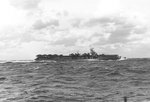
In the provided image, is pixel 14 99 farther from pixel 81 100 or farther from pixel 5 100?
pixel 81 100

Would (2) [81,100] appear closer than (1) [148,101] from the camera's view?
No

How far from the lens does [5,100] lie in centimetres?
2509

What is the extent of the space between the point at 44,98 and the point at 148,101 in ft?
32.4

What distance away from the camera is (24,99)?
84.1 ft

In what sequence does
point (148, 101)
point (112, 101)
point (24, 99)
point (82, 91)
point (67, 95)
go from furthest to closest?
point (82, 91) < point (67, 95) < point (24, 99) < point (112, 101) < point (148, 101)

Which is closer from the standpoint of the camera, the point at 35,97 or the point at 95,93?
the point at 35,97

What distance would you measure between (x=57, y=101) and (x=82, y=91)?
5979 millimetres

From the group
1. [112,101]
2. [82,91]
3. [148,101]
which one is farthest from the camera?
[82,91]

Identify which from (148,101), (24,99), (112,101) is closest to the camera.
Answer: (148,101)

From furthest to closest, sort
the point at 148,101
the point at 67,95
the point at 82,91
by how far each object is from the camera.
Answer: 1. the point at 82,91
2. the point at 67,95
3. the point at 148,101

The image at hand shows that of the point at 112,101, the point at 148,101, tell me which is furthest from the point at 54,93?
the point at 148,101

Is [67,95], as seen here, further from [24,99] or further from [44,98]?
[24,99]

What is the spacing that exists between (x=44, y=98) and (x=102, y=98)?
5628mm

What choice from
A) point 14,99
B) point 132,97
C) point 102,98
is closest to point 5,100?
point 14,99
